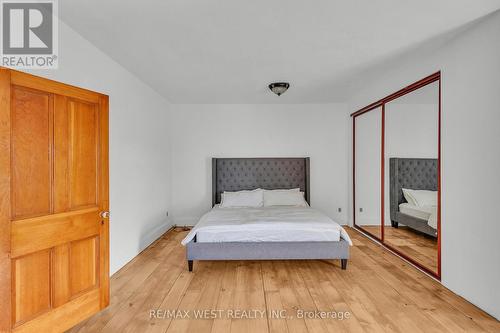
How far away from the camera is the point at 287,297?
2.54m

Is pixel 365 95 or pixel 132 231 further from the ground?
pixel 365 95

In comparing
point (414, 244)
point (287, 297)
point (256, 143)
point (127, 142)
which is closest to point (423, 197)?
point (414, 244)

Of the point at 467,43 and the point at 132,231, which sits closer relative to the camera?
the point at 467,43

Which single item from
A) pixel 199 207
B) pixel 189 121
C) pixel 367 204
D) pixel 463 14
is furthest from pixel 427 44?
pixel 199 207

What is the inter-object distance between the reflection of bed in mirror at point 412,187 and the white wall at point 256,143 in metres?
1.25

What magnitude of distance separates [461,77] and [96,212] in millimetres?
3700

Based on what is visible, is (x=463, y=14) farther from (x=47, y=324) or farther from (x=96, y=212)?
(x=47, y=324)

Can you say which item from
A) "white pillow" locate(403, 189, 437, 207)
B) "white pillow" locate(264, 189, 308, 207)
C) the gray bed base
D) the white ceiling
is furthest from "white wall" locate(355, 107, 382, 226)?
the gray bed base

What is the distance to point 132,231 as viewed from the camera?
11.6ft

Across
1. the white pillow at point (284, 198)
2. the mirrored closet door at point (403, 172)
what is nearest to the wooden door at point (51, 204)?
the white pillow at point (284, 198)

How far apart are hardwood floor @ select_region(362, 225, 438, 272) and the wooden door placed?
12.1 ft

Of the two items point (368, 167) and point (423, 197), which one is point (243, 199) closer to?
point (368, 167)

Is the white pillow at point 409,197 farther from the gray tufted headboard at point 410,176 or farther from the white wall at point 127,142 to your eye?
the white wall at point 127,142

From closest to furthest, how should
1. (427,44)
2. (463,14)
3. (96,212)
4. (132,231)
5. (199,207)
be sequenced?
1. (463,14)
2. (96,212)
3. (427,44)
4. (132,231)
5. (199,207)
